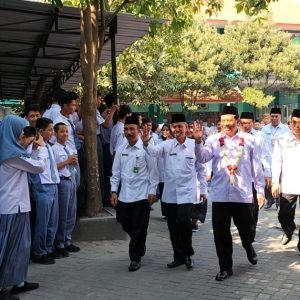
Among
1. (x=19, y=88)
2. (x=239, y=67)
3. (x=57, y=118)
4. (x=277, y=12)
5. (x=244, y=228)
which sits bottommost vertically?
(x=244, y=228)

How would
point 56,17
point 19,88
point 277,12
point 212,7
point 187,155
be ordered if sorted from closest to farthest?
1. point 187,155
2. point 56,17
3. point 212,7
4. point 19,88
5. point 277,12

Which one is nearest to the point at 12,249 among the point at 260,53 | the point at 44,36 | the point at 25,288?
the point at 25,288

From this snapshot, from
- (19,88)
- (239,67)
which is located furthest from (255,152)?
(239,67)

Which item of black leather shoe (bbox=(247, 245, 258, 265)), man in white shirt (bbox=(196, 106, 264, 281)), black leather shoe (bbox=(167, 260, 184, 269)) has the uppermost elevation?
man in white shirt (bbox=(196, 106, 264, 281))

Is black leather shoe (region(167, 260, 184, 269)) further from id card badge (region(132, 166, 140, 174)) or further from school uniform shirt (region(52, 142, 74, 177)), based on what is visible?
school uniform shirt (region(52, 142, 74, 177))

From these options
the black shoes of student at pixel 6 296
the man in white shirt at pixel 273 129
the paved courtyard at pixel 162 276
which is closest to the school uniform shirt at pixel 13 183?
the black shoes of student at pixel 6 296

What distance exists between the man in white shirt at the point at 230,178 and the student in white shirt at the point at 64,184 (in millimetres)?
1768

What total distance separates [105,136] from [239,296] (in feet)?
13.2

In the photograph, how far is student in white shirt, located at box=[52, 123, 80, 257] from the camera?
5891 millimetres

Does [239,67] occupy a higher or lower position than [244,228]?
higher

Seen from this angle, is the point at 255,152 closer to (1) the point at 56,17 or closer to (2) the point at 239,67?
(1) the point at 56,17

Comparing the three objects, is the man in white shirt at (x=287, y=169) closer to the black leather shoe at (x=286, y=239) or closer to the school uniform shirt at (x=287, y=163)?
the school uniform shirt at (x=287, y=163)

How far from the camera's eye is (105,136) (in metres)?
7.83

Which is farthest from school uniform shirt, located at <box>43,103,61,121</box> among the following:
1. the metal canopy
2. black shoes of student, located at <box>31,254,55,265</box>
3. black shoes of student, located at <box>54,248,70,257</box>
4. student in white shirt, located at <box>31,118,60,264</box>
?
black shoes of student, located at <box>31,254,55,265</box>
